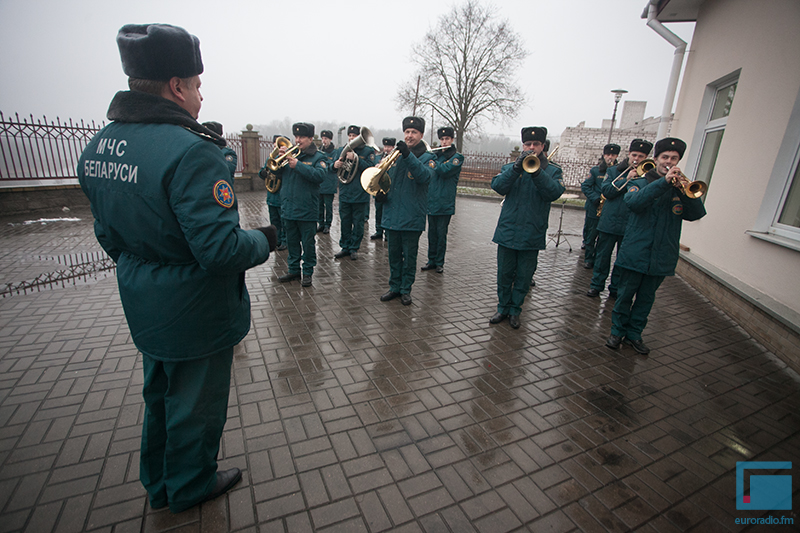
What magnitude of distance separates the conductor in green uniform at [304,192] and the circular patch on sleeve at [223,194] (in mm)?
3636

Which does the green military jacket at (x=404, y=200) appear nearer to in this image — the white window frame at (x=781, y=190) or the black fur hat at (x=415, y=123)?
the black fur hat at (x=415, y=123)

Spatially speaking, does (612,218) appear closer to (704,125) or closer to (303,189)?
(704,125)

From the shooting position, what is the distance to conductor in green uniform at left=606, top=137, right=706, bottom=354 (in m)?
3.86

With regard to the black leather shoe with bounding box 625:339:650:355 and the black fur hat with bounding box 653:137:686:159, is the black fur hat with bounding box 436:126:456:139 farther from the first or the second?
the black leather shoe with bounding box 625:339:650:355

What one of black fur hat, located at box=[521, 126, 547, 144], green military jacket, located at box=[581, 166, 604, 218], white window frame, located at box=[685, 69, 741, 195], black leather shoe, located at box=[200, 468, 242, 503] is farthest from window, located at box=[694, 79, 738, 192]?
black leather shoe, located at box=[200, 468, 242, 503]

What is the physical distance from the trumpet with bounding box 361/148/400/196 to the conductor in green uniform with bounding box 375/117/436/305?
15 centimetres

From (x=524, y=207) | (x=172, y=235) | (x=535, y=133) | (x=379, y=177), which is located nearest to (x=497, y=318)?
(x=524, y=207)

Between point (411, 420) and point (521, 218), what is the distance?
9.03 ft

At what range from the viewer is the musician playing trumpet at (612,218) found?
5.52 metres

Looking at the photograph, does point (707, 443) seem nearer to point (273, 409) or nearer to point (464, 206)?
point (273, 409)

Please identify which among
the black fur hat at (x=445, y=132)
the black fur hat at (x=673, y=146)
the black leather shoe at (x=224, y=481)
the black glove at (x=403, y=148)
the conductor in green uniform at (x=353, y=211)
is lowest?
the black leather shoe at (x=224, y=481)

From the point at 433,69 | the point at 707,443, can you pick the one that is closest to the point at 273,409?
the point at 707,443
